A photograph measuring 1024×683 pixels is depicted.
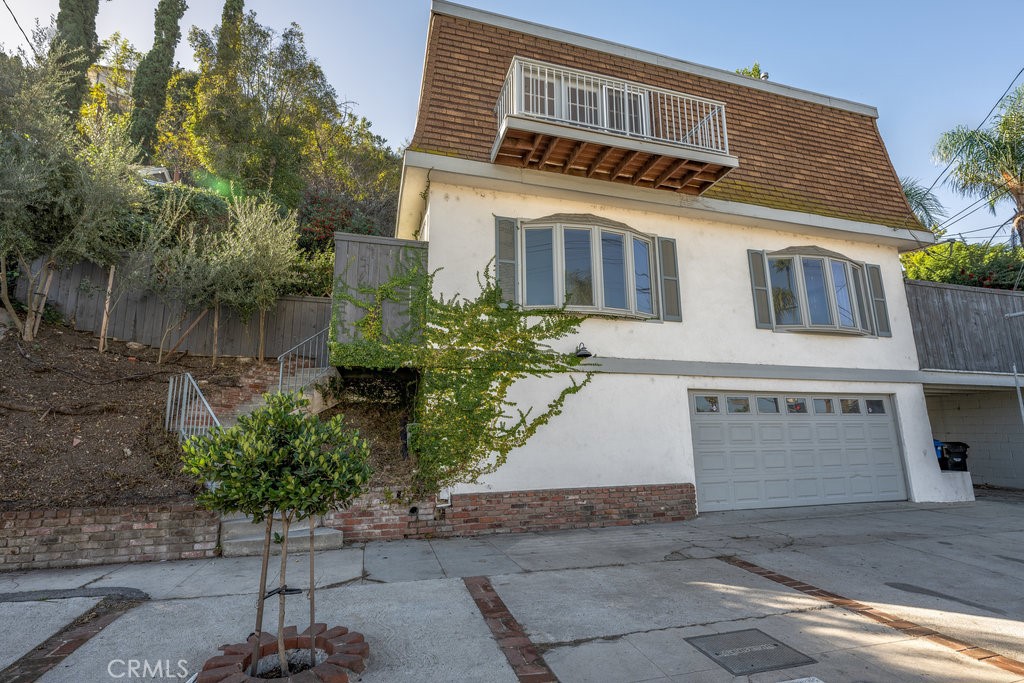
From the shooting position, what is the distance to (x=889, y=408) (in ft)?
31.6

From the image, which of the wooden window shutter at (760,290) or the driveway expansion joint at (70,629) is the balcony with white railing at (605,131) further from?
the driveway expansion joint at (70,629)

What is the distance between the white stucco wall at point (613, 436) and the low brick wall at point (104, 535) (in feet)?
10.4

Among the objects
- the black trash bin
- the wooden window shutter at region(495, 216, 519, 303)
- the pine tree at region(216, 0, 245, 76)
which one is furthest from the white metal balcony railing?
the pine tree at region(216, 0, 245, 76)

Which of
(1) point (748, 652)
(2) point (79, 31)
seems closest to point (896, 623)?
(1) point (748, 652)

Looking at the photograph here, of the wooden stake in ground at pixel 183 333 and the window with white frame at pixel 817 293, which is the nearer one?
the window with white frame at pixel 817 293

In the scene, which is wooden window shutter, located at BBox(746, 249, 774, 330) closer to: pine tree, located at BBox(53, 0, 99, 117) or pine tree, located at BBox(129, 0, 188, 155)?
pine tree, located at BBox(53, 0, 99, 117)

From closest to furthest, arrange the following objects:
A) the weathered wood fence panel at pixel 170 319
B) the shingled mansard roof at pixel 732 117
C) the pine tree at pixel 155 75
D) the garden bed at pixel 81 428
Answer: the garden bed at pixel 81 428 → the shingled mansard roof at pixel 732 117 → the weathered wood fence panel at pixel 170 319 → the pine tree at pixel 155 75

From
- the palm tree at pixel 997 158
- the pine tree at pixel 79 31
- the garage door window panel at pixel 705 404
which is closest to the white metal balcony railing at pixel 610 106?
the garage door window panel at pixel 705 404

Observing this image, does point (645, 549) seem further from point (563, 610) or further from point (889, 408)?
point (889, 408)

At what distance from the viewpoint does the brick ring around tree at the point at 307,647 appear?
2.74 m

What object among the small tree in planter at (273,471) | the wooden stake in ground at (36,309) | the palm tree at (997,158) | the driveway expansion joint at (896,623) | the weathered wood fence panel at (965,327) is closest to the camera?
the small tree in planter at (273,471)

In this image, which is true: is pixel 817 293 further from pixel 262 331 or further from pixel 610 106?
pixel 262 331

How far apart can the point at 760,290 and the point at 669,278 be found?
74.0 inches

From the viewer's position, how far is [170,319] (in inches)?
423
